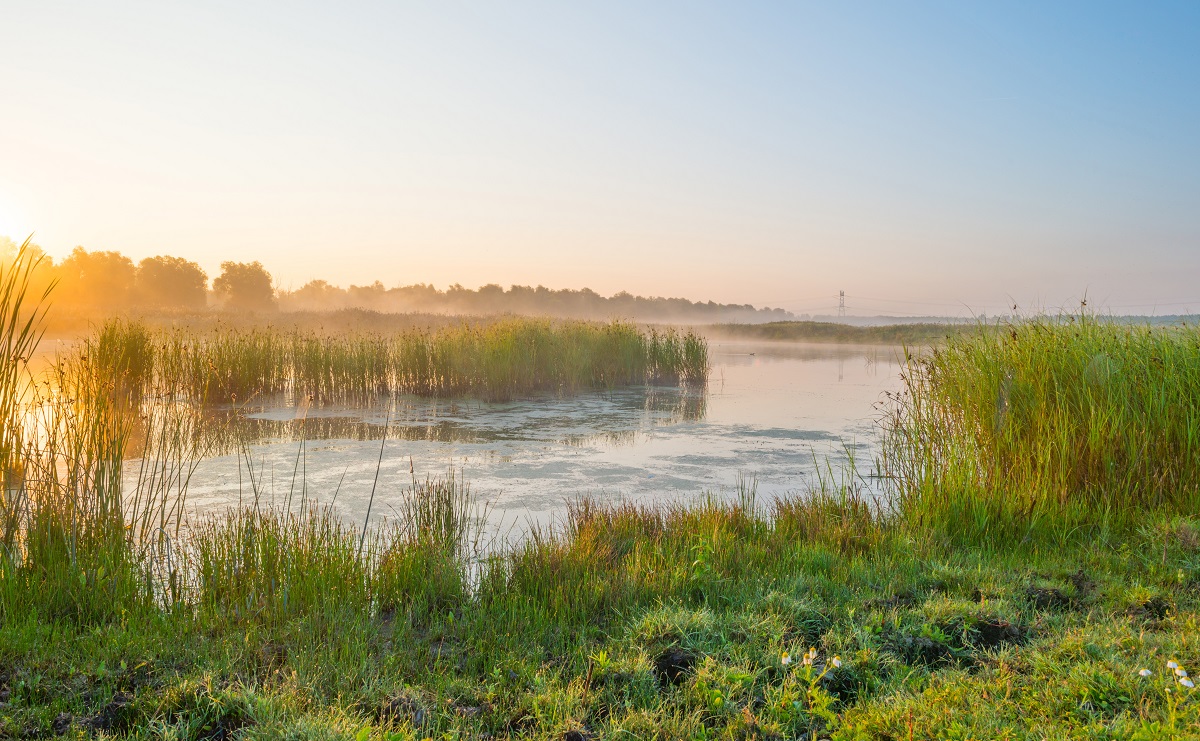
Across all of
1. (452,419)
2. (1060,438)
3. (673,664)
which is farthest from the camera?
(452,419)

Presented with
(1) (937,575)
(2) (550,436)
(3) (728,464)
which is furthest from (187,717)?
(2) (550,436)

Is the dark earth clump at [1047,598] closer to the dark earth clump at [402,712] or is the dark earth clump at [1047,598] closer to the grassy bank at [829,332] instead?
the dark earth clump at [402,712]

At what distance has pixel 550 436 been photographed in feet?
35.0

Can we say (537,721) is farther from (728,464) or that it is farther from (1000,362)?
(728,464)

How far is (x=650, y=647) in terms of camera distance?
10.7ft

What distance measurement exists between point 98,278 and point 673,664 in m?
65.8

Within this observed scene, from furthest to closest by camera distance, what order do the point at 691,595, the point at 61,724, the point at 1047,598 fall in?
the point at 691,595, the point at 1047,598, the point at 61,724

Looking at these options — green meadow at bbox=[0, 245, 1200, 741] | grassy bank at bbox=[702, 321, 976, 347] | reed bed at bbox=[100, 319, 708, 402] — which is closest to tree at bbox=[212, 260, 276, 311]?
grassy bank at bbox=[702, 321, 976, 347]

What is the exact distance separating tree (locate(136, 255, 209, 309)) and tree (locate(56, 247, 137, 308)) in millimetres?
985

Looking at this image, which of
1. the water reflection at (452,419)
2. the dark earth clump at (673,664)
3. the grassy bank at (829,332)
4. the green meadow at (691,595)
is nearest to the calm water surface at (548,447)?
the water reflection at (452,419)

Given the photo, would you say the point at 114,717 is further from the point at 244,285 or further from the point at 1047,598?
the point at 244,285

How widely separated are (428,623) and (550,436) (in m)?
6.83

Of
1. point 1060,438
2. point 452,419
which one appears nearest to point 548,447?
point 452,419

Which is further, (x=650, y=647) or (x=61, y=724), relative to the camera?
(x=650, y=647)
